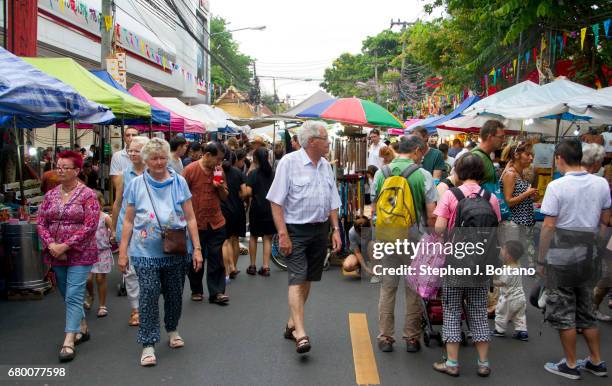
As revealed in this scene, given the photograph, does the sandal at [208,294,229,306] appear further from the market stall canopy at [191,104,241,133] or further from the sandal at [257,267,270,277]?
the market stall canopy at [191,104,241,133]

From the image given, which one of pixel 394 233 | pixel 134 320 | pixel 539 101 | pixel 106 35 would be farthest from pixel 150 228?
pixel 106 35

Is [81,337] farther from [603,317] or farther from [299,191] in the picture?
[603,317]

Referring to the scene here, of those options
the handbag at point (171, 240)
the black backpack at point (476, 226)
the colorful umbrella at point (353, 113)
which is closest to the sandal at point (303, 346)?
the handbag at point (171, 240)

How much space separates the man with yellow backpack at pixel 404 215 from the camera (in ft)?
15.6

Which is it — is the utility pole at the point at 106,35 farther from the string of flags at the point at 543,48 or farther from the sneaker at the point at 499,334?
the sneaker at the point at 499,334

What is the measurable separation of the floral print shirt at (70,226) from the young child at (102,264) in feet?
3.08

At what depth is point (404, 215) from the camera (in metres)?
4.73

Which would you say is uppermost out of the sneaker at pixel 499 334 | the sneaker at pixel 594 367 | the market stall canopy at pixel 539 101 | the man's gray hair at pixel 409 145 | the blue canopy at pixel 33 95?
the market stall canopy at pixel 539 101

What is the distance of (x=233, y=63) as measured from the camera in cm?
6178

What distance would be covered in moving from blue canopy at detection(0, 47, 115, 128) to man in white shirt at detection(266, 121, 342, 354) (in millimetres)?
2854

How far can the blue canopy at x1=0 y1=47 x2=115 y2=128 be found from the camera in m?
5.77

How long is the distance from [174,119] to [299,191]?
10.7 meters

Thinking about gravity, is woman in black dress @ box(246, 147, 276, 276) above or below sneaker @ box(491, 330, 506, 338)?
above

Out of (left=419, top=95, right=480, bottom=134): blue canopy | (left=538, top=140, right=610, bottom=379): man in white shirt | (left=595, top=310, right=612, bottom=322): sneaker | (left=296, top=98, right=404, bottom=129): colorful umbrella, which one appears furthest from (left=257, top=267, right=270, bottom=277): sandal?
(left=419, top=95, right=480, bottom=134): blue canopy
